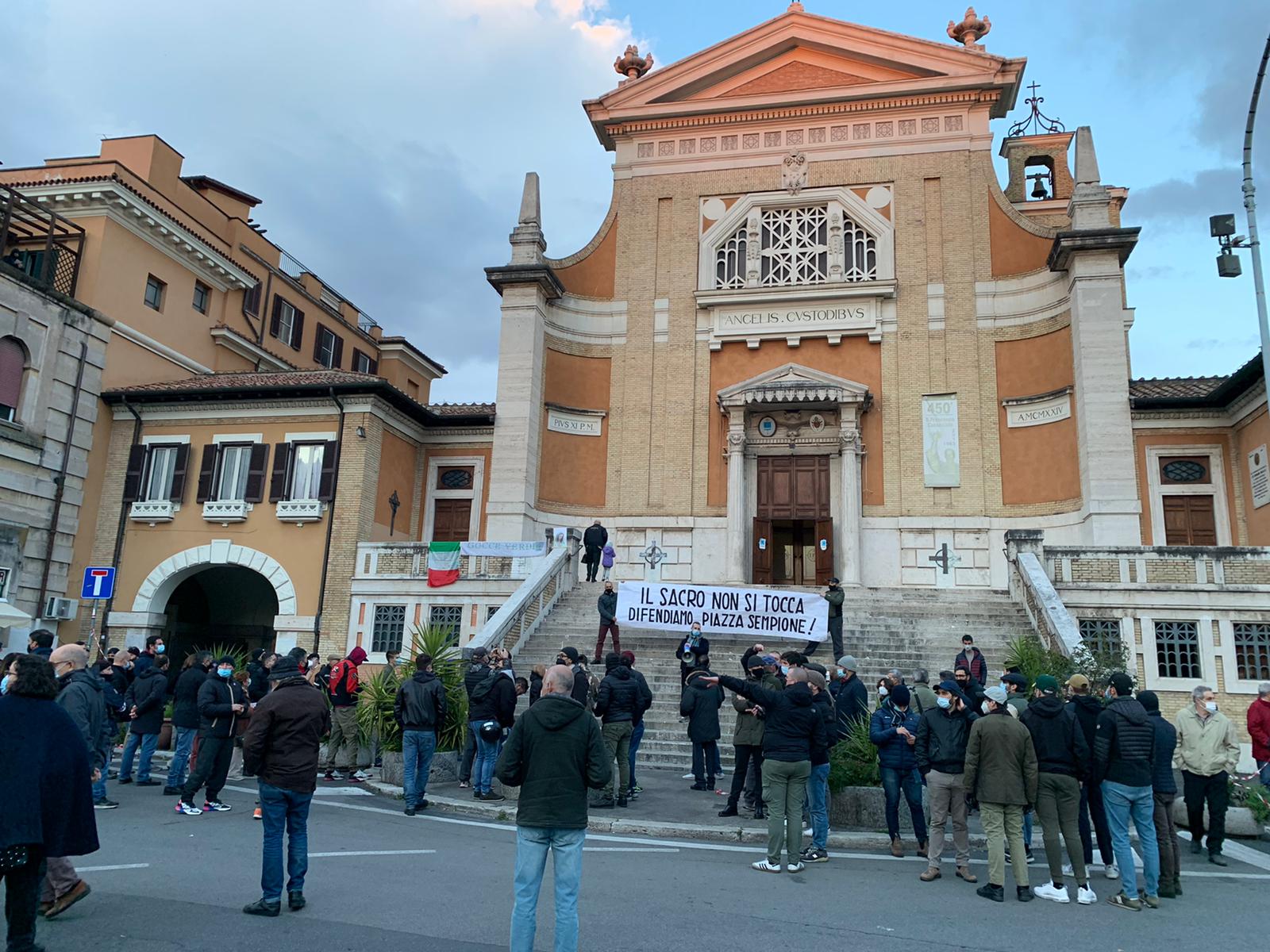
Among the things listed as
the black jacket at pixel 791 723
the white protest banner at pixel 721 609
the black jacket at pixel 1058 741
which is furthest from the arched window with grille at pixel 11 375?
the black jacket at pixel 1058 741

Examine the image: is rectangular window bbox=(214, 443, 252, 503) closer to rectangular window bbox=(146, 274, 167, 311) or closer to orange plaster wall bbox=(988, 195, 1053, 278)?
rectangular window bbox=(146, 274, 167, 311)

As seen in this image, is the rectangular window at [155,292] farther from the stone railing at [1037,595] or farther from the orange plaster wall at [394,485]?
the stone railing at [1037,595]

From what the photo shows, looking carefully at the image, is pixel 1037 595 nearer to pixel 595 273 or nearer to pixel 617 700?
pixel 617 700

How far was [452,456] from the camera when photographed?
88.2ft

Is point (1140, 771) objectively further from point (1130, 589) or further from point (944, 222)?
point (944, 222)

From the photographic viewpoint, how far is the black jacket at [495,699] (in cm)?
1155

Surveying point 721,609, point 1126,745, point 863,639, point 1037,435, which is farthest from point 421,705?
point 1037,435

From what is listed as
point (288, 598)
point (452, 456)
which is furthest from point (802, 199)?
point (288, 598)

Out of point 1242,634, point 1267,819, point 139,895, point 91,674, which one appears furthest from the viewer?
point 1242,634

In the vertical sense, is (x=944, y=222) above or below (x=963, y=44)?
below

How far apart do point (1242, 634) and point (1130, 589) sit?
2.05m

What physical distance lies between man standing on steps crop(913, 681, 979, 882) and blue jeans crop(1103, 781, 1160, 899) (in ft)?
3.88

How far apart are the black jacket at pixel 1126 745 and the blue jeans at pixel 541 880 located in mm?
4957

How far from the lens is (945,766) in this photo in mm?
8547
